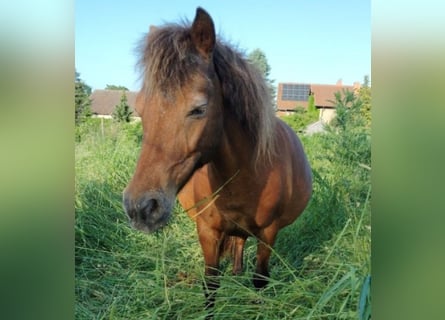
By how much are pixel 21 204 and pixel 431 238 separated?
26.1 inches

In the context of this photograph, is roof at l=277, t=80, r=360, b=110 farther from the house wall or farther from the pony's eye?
the pony's eye

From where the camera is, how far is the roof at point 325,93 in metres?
1.11

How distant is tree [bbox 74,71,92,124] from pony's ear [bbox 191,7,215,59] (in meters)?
0.39

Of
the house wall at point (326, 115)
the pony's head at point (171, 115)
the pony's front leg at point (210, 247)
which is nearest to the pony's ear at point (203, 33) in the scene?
the pony's head at point (171, 115)

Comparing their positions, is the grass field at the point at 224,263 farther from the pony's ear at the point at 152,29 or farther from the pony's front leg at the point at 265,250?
the pony's ear at the point at 152,29

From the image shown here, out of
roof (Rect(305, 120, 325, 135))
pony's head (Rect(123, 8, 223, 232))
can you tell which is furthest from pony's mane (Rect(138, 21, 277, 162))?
roof (Rect(305, 120, 325, 135))

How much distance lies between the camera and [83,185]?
4.66 ft

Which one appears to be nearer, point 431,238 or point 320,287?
point 431,238

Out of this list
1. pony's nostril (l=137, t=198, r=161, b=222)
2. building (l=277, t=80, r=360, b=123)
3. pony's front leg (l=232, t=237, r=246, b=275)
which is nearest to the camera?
pony's nostril (l=137, t=198, r=161, b=222)

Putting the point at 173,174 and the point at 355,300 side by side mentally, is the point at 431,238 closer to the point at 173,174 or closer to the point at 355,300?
the point at 355,300

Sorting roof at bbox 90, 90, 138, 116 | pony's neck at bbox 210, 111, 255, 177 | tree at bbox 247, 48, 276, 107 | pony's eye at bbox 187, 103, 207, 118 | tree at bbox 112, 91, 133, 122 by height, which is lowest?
pony's neck at bbox 210, 111, 255, 177

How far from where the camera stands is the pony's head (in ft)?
2.91

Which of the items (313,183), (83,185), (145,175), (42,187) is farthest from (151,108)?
(313,183)

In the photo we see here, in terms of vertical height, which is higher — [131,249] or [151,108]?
[151,108]
